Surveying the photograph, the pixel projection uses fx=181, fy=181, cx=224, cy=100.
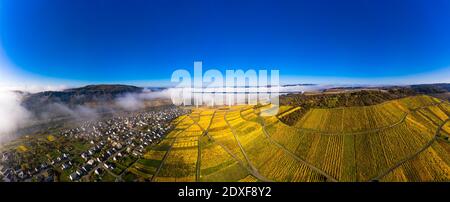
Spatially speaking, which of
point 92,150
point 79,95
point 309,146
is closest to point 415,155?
point 309,146

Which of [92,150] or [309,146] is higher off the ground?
[309,146]

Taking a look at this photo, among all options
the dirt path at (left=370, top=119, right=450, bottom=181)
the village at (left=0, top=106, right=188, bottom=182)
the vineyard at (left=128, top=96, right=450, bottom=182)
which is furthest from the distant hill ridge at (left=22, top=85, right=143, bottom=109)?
the dirt path at (left=370, top=119, right=450, bottom=181)

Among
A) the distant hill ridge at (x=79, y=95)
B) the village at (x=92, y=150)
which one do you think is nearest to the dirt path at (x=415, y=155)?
the village at (x=92, y=150)

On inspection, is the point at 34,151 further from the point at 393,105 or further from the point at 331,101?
the point at 393,105

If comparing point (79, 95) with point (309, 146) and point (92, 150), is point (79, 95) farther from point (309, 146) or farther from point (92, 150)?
point (309, 146)
